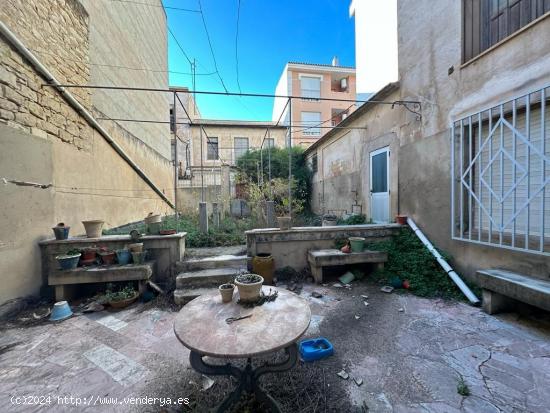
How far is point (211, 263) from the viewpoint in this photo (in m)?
3.91

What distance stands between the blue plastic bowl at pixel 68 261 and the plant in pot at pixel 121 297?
60 cm

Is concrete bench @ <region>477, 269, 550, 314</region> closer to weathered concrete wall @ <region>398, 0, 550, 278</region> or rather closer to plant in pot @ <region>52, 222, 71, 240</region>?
weathered concrete wall @ <region>398, 0, 550, 278</region>

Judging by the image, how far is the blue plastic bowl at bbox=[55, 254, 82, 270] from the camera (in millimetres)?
3348

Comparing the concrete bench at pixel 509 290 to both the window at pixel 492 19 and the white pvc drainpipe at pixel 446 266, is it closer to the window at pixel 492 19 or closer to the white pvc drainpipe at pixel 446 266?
the white pvc drainpipe at pixel 446 266

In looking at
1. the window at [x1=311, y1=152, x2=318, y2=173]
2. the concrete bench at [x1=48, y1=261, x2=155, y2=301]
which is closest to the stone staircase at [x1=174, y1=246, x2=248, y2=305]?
the concrete bench at [x1=48, y1=261, x2=155, y2=301]

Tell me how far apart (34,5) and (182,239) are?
4.25 m

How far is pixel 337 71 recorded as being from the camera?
1920 cm

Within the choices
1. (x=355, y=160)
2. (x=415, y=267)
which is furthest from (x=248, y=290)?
(x=355, y=160)

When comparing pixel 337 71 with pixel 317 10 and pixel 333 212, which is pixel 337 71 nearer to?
pixel 317 10

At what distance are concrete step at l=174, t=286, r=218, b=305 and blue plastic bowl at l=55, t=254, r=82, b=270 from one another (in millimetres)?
1545

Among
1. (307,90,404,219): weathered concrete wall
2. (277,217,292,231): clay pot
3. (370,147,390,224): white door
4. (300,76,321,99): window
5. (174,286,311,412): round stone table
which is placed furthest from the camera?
(300,76,321,99): window

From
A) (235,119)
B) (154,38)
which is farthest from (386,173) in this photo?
(235,119)

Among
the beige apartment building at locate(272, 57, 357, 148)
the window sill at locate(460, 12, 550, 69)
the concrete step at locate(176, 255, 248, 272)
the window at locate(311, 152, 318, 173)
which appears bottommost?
the concrete step at locate(176, 255, 248, 272)

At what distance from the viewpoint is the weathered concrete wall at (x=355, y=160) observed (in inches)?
197
